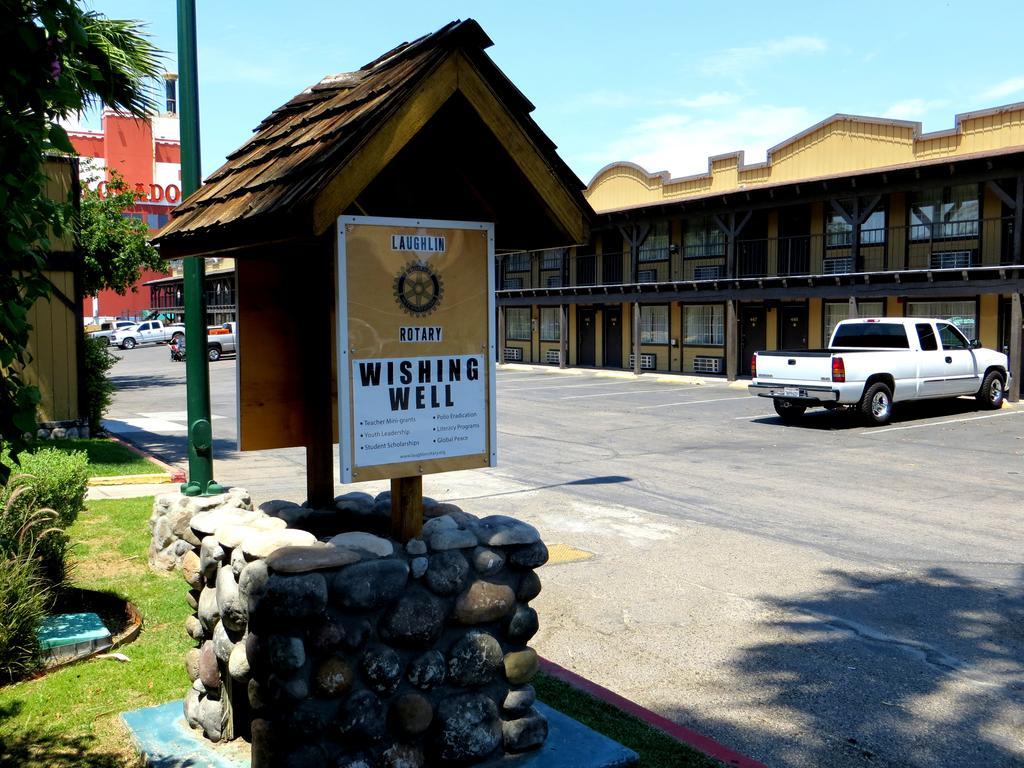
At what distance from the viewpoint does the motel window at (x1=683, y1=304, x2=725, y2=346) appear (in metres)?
32.8

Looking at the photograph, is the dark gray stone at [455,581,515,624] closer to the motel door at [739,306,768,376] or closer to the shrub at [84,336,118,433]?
the shrub at [84,336,118,433]

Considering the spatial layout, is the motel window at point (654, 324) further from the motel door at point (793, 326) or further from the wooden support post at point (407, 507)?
the wooden support post at point (407, 507)

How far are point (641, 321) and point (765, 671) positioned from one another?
29659mm

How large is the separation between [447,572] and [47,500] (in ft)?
13.2

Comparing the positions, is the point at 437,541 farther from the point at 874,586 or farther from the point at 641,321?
the point at 641,321

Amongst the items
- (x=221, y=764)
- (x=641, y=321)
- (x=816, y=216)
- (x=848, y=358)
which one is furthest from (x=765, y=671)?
(x=641, y=321)

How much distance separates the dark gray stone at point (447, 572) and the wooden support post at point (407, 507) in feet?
0.76

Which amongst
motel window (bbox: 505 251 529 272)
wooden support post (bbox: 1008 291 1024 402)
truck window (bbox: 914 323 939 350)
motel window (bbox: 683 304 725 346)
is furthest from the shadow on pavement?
motel window (bbox: 505 251 529 272)

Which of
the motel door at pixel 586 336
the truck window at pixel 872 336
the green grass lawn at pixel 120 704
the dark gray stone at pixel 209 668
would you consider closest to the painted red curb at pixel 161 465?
the green grass lawn at pixel 120 704

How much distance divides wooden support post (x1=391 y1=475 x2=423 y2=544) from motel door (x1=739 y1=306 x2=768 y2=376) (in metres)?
28.6

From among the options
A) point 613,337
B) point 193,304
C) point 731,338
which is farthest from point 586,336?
point 193,304

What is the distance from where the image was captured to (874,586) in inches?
298

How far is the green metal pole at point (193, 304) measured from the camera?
8391mm

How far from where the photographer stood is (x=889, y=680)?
5.61 metres
